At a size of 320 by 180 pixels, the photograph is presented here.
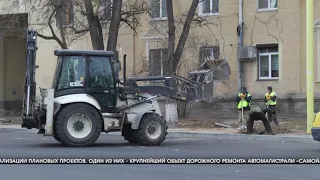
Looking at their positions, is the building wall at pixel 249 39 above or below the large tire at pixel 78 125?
above

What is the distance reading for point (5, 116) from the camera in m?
33.8

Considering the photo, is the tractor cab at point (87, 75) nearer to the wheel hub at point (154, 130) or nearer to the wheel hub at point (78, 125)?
the wheel hub at point (78, 125)

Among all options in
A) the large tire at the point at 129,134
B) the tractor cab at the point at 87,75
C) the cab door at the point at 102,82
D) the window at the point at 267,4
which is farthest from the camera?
the window at the point at 267,4

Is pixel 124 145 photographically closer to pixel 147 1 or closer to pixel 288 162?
pixel 288 162

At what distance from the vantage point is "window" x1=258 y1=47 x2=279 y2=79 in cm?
2614

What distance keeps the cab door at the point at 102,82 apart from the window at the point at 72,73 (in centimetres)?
19

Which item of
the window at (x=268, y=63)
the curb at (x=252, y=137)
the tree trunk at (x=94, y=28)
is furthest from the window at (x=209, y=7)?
the curb at (x=252, y=137)

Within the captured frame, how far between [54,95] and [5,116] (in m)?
20.2

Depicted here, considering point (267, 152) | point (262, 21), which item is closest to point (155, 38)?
point (262, 21)

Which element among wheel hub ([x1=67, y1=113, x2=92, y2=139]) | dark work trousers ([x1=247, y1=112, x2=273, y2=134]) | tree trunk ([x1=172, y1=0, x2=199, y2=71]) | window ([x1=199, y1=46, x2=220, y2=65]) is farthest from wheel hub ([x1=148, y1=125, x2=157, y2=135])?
window ([x1=199, y1=46, x2=220, y2=65])

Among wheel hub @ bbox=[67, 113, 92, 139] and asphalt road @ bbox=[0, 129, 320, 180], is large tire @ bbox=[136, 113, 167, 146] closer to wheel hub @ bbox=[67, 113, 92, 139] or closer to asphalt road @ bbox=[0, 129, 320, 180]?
asphalt road @ bbox=[0, 129, 320, 180]

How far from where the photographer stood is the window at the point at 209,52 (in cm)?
2712

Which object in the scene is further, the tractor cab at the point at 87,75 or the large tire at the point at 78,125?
the tractor cab at the point at 87,75

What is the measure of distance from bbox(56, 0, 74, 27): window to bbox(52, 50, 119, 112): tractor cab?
9.70 m
